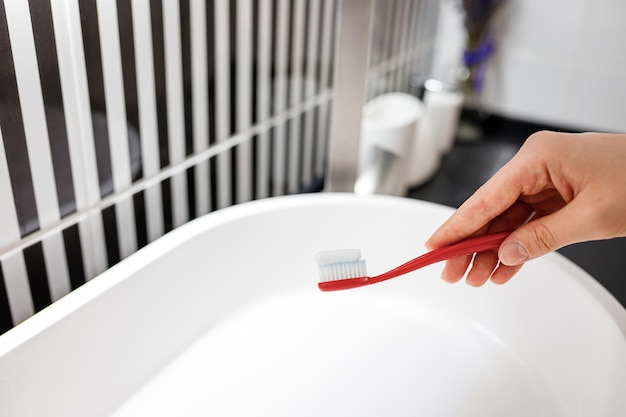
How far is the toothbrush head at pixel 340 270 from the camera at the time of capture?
2.39 ft

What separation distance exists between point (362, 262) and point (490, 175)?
1127 mm

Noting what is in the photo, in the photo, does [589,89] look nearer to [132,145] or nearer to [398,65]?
[398,65]

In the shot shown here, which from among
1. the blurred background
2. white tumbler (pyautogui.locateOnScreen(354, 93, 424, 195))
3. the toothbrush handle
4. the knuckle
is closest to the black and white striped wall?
the blurred background

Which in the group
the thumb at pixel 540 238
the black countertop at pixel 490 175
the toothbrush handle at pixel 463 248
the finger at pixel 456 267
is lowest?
the black countertop at pixel 490 175

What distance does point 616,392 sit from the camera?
0.67 m

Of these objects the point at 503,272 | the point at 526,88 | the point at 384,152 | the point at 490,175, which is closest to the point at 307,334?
the point at 503,272

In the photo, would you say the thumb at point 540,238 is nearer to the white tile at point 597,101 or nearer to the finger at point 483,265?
the finger at point 483,265

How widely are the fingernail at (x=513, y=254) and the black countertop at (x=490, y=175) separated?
81cm

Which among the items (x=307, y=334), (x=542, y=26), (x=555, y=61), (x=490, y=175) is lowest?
(x=490, y=175)

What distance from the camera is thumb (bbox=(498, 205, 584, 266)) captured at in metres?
0.61

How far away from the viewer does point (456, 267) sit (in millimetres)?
767

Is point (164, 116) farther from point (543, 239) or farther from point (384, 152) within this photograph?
point (384, 152)

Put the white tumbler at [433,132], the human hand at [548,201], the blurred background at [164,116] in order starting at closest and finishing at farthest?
1. the human hand at [548,201]
2. the blurred background at [164,116]
3. the white tumbler at [433,132]

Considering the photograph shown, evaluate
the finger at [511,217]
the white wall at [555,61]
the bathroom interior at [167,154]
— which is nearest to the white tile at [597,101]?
the white wall at [555,61]
